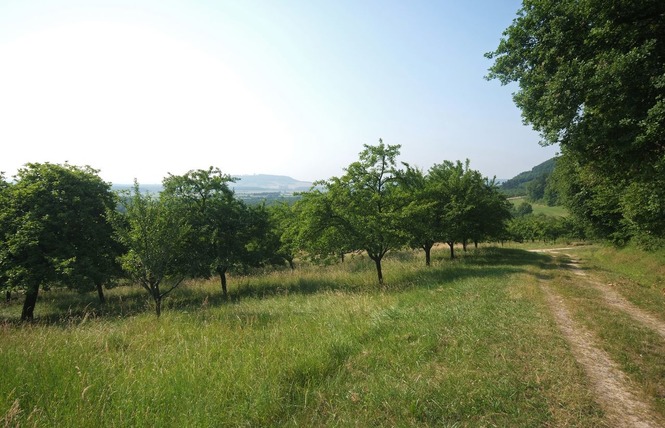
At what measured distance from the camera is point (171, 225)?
1342 centimetres

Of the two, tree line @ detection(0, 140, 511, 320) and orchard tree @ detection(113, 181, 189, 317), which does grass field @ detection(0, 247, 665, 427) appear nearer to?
orchard tree @ detection(113, 181, 189, 317)

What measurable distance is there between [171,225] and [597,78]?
1673 centimetres

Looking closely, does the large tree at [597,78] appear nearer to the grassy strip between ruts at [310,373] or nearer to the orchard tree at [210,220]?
the grassy strip between ruts at [310,373]

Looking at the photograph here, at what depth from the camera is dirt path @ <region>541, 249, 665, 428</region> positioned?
161 inches

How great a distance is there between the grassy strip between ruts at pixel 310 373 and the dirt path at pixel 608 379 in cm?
25

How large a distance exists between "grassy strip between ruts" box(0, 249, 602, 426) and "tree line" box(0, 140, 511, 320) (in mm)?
6063

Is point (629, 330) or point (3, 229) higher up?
point (3, 229)

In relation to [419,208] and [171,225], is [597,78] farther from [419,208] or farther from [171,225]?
[171,225]

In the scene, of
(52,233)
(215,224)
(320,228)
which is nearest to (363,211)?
(320,228)

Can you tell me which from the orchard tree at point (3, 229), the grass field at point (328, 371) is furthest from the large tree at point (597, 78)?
the orchard tree at point (3, 229)

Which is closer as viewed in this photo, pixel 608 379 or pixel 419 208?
pixel 608 379

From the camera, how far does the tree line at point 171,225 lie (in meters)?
13.3

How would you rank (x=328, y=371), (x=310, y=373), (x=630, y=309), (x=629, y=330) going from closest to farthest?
(x=310, y=373) → (x=328, y=371) → (x=629, y=330) → (x=630, y=309)

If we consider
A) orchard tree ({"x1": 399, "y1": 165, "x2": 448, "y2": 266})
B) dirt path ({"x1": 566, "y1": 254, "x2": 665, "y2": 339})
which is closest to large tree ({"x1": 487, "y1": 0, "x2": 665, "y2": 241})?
dirt path ({"x1": 566, "y1": 254, "x2": 665, "y2": 339})
